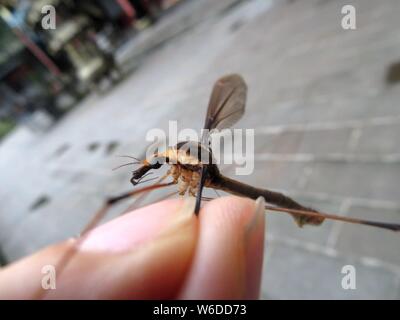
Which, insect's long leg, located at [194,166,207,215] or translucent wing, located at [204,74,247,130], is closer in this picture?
insect's long leg, located at [194,166,207,215]

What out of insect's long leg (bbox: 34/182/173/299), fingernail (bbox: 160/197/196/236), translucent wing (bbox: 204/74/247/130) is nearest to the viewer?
insect's long leg (bbox: 34/182/173/299)

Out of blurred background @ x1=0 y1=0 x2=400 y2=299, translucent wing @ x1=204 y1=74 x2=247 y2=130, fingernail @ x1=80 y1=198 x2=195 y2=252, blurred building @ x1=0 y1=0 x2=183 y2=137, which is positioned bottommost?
fingernail @ x1=80 y1=198 x2=195 y2=252

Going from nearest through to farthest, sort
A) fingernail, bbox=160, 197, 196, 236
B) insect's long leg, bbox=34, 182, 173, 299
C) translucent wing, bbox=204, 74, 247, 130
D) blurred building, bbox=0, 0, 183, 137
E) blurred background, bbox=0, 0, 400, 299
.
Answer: insect's long leg, bbox=34, 182, 173, 299 → fingernail, bbox=160, 197, 196, 236 → translucent wing, bbox=204, 74, 247, 130 → blurred background, bbox=0, 0, 400, 299 → blurred building, bbox=0, 0, 183, 137

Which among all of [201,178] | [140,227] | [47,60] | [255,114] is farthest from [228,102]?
[47,60]

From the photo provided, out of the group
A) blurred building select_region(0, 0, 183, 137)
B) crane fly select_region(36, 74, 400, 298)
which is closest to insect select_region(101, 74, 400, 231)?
crane fly select_region(36, 74, 400, 298)

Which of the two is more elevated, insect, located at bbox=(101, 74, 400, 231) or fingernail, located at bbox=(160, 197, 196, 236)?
insect, located at bbox=(101, 74, 400, 231)

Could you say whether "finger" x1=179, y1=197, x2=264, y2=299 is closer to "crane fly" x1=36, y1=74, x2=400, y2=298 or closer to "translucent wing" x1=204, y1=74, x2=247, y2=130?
"crane fly" x1=36, y1=74, x2=400, y2=298
